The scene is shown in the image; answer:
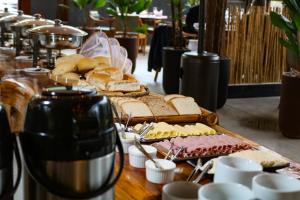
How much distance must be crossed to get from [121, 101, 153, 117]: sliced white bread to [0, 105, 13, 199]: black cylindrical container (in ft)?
3.41

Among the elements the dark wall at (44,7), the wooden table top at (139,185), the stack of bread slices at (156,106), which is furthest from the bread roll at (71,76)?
the dark wall at (44,7)

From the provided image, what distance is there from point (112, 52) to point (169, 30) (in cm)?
469

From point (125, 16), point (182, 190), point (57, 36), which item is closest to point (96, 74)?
point (57, 36)

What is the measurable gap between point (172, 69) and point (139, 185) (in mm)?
4916

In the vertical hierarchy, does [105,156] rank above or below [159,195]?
above

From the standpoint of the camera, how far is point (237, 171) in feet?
3.51

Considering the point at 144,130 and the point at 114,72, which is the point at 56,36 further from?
the point at 144,130

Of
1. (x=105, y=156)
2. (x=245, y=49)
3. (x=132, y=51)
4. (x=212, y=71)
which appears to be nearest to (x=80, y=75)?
(x=105, y=156)

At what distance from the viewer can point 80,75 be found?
2.51m

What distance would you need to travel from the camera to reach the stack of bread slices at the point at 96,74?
2.29 meters

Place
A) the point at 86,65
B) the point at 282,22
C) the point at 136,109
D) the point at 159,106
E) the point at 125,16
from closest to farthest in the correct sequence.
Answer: the point at 136,109
the point at 159,106
the point at 86,65
the point at 282,22
the point at 125,16

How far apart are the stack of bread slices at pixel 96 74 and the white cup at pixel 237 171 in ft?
3.99

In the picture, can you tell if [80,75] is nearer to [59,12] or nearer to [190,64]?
[190,64]

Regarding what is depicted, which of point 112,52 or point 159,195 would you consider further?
point 112,52
